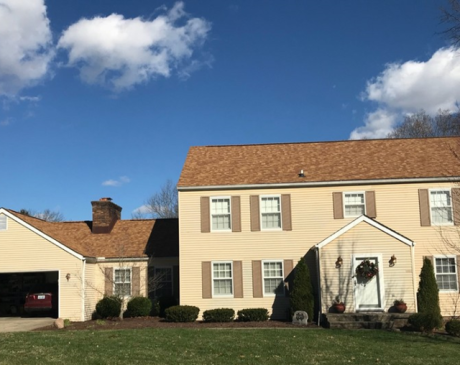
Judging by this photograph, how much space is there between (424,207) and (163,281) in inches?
480

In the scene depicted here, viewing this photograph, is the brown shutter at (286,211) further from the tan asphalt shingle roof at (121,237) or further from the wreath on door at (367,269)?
the tan asphalt shingle roof at (121,237)

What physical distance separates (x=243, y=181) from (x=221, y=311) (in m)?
5.69

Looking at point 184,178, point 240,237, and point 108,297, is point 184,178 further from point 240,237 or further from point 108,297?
point 108,297

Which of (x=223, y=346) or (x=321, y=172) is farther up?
(x=321, y=172)

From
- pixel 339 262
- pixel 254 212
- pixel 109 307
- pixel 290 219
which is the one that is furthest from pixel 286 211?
pixel 109 307

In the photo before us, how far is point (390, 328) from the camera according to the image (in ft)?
58.6

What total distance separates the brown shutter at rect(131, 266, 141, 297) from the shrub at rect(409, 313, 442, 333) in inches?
487

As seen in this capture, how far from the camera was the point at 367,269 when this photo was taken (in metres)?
19.8

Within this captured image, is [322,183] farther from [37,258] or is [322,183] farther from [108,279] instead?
[37,258]

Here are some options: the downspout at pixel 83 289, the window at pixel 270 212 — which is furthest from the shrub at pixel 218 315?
the downspout at pixel 83 289

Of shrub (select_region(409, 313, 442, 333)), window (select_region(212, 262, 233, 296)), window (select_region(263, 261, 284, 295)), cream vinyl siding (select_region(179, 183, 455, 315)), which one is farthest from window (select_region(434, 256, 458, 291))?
window (select_region(212, 262, 233, 296))

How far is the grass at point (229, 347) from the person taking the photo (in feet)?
37.6

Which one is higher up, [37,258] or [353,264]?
[37,258]

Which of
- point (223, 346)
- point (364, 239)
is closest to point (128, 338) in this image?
point (223, 346)
